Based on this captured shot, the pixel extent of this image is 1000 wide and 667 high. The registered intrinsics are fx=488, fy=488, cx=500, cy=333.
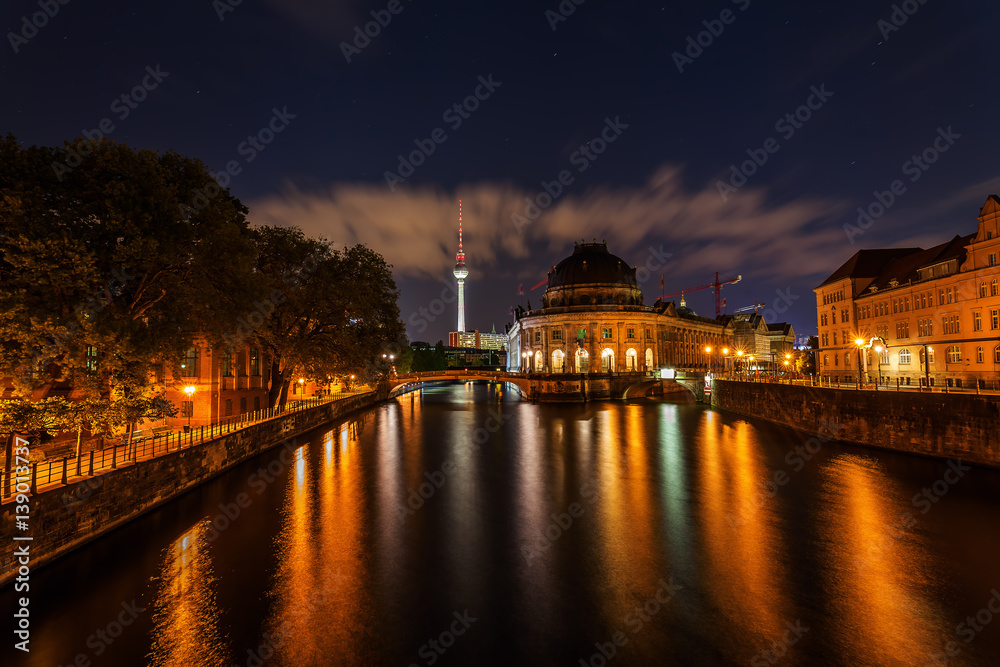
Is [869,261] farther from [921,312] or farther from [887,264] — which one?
[921,312]

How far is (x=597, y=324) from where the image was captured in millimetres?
105000

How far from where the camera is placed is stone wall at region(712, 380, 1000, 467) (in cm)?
2873

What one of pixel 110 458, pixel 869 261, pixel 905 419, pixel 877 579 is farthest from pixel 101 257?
pixel 869 261

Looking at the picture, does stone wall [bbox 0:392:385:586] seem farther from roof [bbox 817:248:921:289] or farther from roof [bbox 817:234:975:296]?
roof [bbox 817:248:921:289]

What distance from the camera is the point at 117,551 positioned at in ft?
59.0

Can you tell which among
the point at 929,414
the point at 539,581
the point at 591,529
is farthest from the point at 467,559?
the point at 929,414

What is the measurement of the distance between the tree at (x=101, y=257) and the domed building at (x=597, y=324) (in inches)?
3349

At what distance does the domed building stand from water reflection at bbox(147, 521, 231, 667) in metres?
90.2

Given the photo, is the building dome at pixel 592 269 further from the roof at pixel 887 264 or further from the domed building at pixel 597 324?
the roof at pixel 887 264

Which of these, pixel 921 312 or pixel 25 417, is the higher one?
pixel 921 312

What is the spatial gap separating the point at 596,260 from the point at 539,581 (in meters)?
103

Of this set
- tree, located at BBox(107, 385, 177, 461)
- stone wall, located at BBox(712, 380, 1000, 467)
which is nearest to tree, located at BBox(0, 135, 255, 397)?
tree, located at BBox(107, 385, 177, 461)

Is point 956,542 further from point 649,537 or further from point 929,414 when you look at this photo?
point 929,414

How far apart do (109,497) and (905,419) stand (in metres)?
45.8
